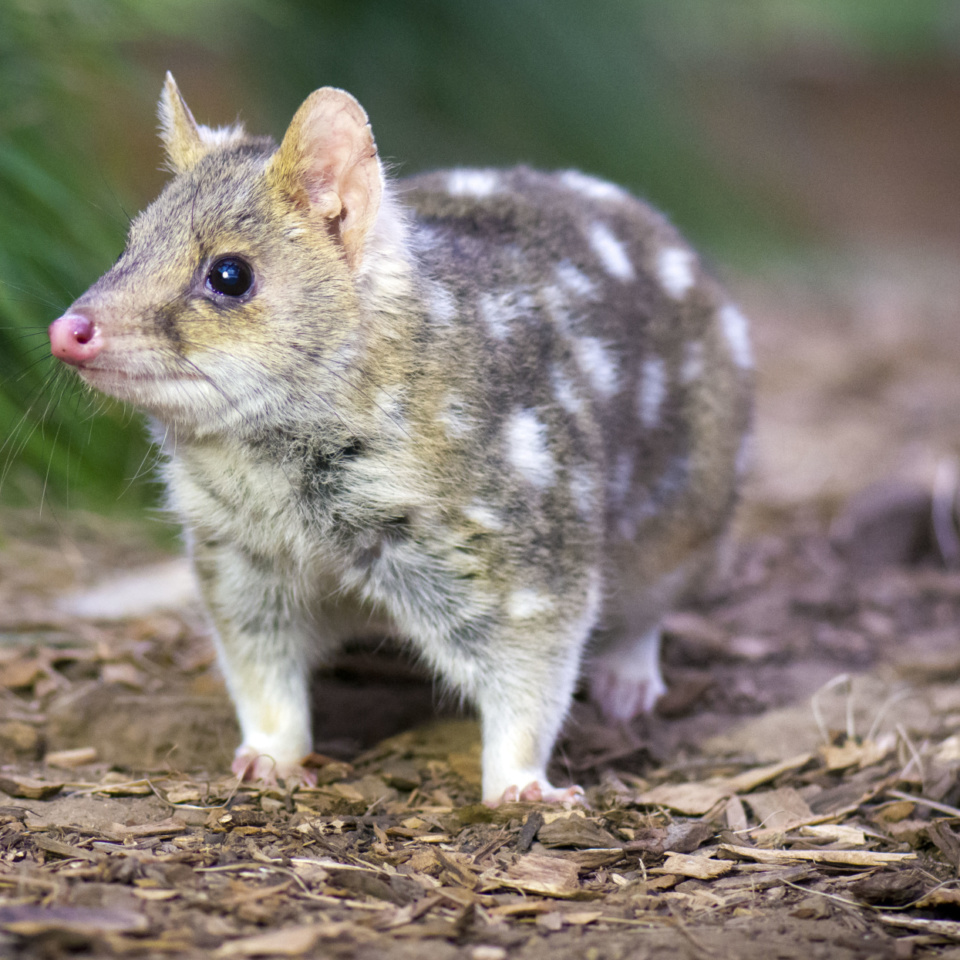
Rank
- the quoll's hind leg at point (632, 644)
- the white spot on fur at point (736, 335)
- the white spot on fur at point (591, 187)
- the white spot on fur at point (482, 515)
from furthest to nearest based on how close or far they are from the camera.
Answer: the white spot on fur at point (736, 335) < the white spot on fur at point (591, 187) < the quoll's hind leg at point (632, 644) < the white spot on fur at point (482, 515)

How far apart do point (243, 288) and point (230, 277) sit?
0.14 feet

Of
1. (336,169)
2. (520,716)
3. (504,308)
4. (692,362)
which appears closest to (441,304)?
(504,308)

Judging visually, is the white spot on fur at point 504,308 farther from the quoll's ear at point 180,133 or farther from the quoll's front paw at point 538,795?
the quoll's front paw at point 538,795

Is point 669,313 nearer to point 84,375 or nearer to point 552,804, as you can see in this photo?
point 552,804

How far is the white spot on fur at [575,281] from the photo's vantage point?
12.2 feet

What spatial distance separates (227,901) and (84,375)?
1.28 m

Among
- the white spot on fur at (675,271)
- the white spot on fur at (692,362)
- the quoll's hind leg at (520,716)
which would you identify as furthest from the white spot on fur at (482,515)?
the white spot on fur at (675,271)

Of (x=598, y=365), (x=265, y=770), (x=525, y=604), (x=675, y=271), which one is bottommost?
(x=265, y=770)

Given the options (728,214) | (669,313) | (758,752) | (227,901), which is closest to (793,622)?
(758,752)

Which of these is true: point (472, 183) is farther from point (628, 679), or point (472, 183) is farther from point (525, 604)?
point (628, 679)

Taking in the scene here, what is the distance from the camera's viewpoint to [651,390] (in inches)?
158

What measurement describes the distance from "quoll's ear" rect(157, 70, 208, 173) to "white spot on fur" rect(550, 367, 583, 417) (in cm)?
119

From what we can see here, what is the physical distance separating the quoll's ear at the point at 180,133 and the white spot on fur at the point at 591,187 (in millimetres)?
1466

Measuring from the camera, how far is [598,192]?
4348 millimetres
